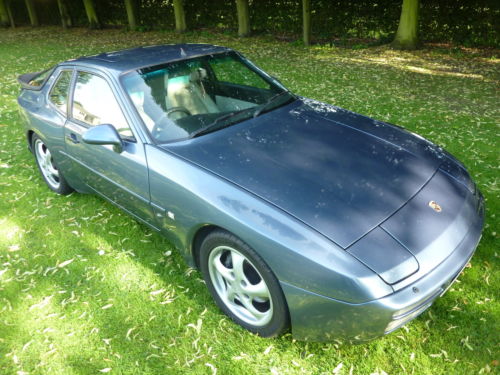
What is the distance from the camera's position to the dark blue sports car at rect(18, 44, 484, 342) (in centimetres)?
204

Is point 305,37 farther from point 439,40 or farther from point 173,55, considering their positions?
point 173,55

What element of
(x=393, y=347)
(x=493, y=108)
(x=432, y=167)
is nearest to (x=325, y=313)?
(x=393, y=347)

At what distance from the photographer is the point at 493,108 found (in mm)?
6754

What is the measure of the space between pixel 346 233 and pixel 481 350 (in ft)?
3.89

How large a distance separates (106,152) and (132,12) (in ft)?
55.9

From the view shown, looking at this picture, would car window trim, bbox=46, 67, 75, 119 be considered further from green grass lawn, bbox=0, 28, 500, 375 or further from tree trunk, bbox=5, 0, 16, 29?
tree trunk, bbox=5, 0, 16, 29

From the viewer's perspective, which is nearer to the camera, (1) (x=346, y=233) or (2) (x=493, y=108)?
(1) (x=346, y=233)

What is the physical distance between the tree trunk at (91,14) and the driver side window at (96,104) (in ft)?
60.4

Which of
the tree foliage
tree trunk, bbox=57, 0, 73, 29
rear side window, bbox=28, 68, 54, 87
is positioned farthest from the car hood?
tree trunk, bbox=57, 0, 73, 29

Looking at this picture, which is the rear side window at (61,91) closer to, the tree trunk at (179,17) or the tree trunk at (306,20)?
the tree trunk at (306,20)

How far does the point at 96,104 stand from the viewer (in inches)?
130

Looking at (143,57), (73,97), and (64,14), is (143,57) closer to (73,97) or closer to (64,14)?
(73,97)

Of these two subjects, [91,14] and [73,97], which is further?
[91,14]

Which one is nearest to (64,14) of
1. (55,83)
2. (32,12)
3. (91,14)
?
(91,14)
